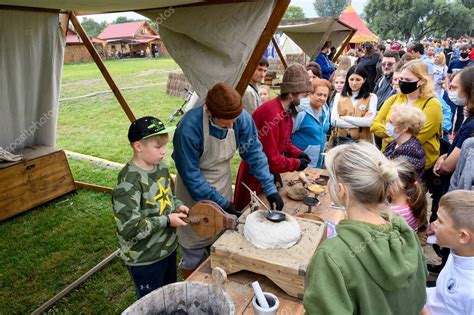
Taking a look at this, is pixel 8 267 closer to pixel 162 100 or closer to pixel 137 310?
pixel 137 310

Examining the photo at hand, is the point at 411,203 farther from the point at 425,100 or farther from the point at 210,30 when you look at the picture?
the point at 210,30

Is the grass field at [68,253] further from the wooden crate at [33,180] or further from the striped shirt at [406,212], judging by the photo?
the striped shirt at [406,212]

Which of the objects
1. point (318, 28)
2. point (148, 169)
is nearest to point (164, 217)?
point (148, 169)

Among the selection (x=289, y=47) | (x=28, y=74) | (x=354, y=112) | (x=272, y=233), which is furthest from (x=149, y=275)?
(x=289, y=47)

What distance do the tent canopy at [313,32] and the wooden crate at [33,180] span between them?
5.88 m

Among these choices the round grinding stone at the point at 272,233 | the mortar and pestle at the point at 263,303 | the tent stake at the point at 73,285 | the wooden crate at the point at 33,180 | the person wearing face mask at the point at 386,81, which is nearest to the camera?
the mortar and pestle at the point at 263,303

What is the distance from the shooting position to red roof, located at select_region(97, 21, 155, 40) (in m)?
45.8

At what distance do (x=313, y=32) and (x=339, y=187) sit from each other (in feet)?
29.0

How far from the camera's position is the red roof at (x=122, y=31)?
1802 inches

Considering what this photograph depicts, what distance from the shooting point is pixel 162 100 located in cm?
1247

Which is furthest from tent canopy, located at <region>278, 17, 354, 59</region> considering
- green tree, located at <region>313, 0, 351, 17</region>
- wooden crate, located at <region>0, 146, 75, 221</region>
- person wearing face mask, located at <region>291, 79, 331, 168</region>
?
green tree, located at <region>313, 0, 351, 17</region>

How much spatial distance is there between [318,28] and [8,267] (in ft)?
26.3

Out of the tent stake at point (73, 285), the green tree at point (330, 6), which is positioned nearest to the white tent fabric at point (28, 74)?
the tent stake at point (73, 285)

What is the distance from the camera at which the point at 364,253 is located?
1060 millimetres
